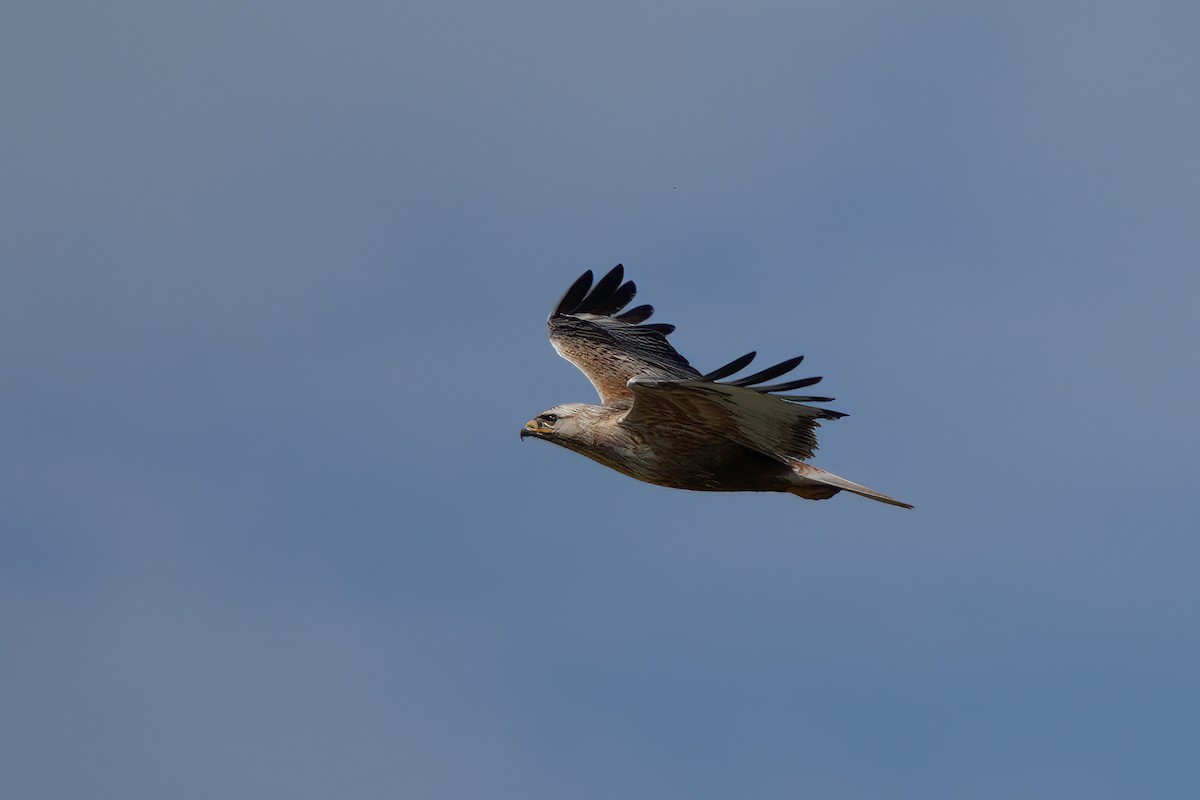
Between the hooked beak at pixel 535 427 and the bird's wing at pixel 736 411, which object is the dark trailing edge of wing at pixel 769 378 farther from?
the hooked beak at pixel 535 427

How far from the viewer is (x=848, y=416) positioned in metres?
12.5

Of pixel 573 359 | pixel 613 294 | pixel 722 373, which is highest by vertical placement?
pixel 613 294

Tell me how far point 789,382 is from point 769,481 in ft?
7.07

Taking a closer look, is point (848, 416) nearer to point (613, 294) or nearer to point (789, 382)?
point (789, 382)

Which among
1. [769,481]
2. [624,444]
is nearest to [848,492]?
[769,481]

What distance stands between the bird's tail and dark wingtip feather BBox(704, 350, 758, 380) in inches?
82.0

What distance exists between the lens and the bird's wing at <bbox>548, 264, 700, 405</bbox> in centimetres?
1616

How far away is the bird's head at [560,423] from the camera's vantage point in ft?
46.5

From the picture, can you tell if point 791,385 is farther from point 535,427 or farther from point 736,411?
point 535,427

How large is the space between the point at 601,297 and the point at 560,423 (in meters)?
4.08

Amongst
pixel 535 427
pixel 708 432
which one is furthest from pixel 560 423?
pixel 708 432

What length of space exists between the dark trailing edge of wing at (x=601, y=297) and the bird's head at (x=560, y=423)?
3691 mm

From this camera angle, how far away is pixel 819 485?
45.1ft

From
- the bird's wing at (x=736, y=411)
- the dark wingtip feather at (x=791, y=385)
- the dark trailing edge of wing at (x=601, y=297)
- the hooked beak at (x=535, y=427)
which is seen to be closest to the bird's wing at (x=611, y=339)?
the dark trailing edge of wing at (x=601, y=297)
